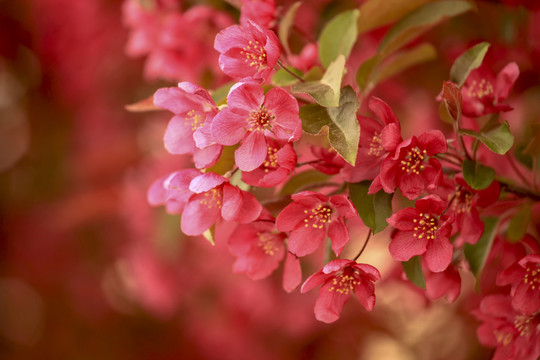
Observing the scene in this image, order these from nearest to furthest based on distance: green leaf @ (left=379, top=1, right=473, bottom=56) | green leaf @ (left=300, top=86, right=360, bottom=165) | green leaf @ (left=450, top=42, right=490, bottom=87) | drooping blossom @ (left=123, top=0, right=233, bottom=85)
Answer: green leaf @ (left=300, top=86, right=360, bottom=165)
green leaf @ (left=450, top=42, right=490, bottom=87)
green leaf @ (left=379, top=1, right=473, bottom=56)
drooping blossom @ (left=123, top=0, right=233, bottom=85)

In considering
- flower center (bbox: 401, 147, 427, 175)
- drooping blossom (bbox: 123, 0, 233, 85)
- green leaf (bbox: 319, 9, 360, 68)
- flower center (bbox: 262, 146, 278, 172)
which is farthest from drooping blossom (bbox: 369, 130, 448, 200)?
drooping blossom (bbox: 123, 0, 233, 85)

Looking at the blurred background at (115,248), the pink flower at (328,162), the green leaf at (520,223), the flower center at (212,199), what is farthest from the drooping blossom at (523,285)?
the blurred background at (115,248)

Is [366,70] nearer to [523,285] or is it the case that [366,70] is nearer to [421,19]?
[421,19]

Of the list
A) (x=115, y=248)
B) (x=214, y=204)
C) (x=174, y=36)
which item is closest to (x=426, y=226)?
(x=214, y=204)

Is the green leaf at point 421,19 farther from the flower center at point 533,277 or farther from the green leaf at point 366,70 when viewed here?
the flower center at point 533,277

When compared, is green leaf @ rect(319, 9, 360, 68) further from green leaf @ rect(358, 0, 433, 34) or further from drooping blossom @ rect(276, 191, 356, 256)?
drooping blossom @ rect(276, 191, 356, 256)

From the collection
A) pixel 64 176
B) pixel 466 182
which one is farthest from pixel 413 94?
pixel 64 176
